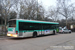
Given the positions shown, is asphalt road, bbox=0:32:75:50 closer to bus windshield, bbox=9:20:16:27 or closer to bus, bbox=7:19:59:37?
bus, bbox=7:19:59:37

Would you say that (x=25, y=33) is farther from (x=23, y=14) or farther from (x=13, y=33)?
(x=23, y=14)

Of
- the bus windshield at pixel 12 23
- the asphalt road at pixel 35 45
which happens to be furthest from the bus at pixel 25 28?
the asphalt road at pixel 35 45

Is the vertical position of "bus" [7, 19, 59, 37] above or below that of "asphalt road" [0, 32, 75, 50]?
above

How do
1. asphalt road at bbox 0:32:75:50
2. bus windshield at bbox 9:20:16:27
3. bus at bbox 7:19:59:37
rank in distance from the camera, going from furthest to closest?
1. bus windshield at bbox 9:20:16:27
2. bus at bbox 7:19:59:37
3. asphalt road at bbox 0:32:75:50

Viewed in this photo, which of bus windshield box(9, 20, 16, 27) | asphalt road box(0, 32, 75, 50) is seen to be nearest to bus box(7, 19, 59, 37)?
bus windshield box(9, 20, 16, 27)

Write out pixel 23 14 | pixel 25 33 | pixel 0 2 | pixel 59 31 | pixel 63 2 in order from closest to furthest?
pixel 25 33
pixel 0 2
pixel 23 14
pixel 59 31
pixel 63 2

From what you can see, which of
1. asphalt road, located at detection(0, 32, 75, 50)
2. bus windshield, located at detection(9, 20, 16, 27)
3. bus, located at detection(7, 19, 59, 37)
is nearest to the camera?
asphalt road, located at detection(0, 32, 75, 50)

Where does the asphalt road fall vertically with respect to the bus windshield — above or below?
below

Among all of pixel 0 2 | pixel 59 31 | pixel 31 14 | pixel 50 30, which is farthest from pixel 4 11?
pixel 59 31

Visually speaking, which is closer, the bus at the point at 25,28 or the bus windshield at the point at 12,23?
the bus at the point at 25,28

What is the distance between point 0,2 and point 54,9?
2077 cm

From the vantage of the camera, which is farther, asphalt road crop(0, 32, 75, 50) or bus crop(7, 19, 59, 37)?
bus crop(7, 19, 59, 37)

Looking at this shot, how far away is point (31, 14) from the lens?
23766 millimetres

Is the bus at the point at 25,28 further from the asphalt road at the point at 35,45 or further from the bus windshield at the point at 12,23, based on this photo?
the asphalt road at the point at 35,45
